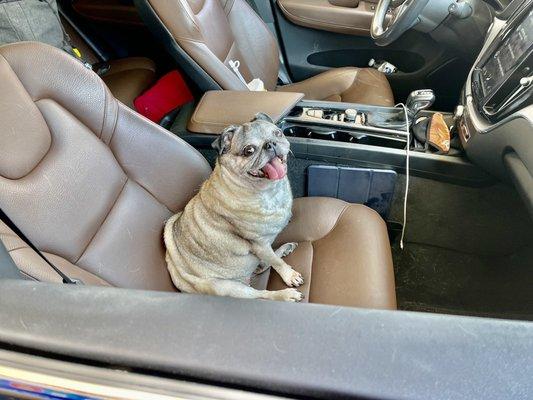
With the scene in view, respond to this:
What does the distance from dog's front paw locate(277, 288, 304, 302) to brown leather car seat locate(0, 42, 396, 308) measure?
4cm

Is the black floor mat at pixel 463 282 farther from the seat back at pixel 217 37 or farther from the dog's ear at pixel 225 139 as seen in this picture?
the seat back at pixel 217 37

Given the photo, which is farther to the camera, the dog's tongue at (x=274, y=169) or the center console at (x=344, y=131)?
the center console at (x=344, y=131)

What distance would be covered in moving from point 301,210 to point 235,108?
0.43m

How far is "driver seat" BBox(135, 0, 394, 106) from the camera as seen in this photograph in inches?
59.2

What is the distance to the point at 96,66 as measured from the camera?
2.64 meters

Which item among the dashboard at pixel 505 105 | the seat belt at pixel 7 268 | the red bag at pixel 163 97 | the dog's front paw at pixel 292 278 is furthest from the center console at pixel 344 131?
the seat belt at pixel 7 268

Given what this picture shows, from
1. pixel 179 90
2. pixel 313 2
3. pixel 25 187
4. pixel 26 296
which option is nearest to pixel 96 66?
pixel 179 90

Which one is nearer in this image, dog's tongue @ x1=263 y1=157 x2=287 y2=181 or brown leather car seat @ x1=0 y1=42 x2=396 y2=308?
brown leather car seat @ x1=0 y1=42 x2=396 y2=308

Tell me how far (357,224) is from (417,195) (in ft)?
0.99

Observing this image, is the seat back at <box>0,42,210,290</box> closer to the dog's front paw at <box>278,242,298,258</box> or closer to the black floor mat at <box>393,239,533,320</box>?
the dog's front paw at <box>278,242,298,258</box>

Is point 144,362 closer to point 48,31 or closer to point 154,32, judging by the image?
Result: point 154,32

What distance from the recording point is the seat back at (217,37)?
4.89ft

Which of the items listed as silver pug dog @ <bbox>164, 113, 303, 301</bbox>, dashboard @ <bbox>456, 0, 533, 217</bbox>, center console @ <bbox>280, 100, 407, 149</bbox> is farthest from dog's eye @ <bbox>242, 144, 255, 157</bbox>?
dashboard @ <bbox>456, 0, 533, 217</bbox>

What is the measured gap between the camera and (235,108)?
1484 mm
